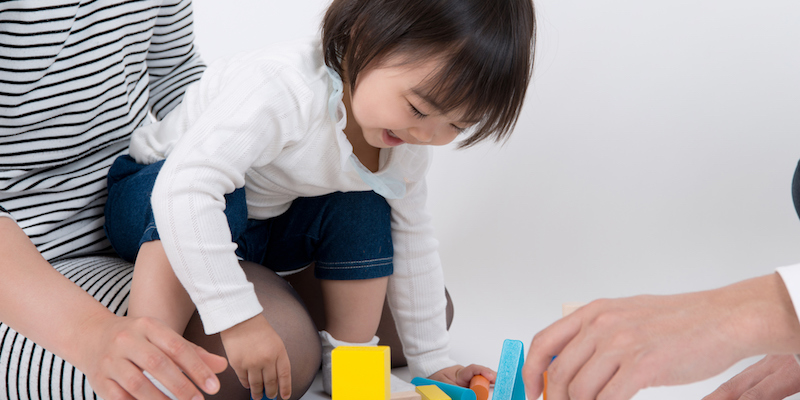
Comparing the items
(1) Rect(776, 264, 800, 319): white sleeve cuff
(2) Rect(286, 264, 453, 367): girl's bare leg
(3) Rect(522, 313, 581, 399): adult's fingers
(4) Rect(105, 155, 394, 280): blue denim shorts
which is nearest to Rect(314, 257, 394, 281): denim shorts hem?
(4) Rect(105, 155, 394, 280): blue denim shorts

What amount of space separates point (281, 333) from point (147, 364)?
0.26 m

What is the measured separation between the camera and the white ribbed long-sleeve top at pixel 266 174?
75 cm

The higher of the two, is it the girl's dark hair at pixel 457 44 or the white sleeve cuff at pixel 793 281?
the girl's dark hair at pixel 457 44

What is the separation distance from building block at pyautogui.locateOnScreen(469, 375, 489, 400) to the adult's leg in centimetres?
22

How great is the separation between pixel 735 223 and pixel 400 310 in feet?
2.59

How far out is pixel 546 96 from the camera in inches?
61.0

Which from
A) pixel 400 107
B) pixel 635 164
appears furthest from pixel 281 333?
pixel 635 164

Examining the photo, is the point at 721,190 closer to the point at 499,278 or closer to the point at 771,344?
the point at 499,278

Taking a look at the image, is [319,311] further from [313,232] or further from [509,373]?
[509,373]

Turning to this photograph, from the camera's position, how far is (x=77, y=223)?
95 cm

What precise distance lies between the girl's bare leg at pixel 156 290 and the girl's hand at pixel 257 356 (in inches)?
2.8

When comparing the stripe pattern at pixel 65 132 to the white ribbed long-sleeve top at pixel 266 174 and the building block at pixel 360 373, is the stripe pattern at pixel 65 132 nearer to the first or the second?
the white ribbed long-sleeve top at pixel 266 174

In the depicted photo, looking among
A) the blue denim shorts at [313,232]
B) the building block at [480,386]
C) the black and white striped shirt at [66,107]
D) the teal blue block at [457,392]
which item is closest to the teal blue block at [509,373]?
the teal blue block at [457,392]

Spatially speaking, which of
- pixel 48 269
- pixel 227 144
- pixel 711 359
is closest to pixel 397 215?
pixel 227 144
